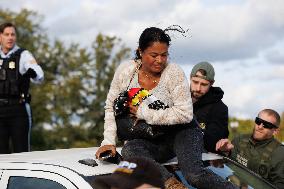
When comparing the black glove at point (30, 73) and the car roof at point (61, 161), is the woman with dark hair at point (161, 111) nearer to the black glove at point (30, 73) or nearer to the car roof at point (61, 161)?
the car roof at point (61, 161)

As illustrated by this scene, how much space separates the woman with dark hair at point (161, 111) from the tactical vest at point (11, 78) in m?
2.56

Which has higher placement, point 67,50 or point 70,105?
point 67,50

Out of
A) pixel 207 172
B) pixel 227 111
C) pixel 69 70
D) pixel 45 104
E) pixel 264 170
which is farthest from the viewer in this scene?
pixel 69 70

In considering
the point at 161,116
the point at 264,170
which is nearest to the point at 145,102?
the point at 161,116

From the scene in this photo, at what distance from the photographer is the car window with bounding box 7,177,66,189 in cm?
407

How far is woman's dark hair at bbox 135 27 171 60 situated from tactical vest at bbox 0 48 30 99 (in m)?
2.72

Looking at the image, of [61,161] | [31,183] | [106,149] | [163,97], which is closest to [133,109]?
[163,97]

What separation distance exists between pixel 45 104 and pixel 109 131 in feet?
154

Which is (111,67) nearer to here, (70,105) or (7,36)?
(70,105)

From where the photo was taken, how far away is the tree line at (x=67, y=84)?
50.8 m

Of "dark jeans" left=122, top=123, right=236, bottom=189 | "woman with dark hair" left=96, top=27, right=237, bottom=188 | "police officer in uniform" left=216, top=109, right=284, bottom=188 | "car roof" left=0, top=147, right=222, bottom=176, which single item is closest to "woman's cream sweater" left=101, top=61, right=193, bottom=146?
"woman with dark hair" left=96, top=27, right=237, bottom=188

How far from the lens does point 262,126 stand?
19.0 ft

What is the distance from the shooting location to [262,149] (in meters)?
5.70

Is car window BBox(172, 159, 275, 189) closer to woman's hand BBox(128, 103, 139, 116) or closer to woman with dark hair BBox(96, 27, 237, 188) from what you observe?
woman with dark hair BBox(96, 27, 237, 188)
